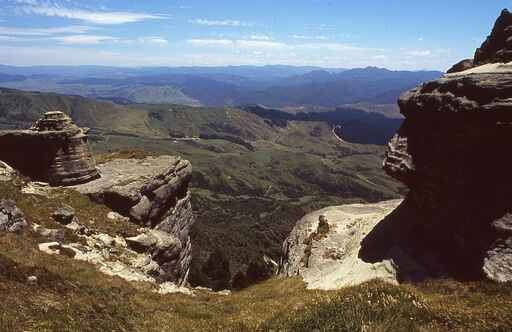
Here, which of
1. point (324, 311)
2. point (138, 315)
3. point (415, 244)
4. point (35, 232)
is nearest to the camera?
point (324, 311)

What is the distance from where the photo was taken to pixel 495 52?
43000mm

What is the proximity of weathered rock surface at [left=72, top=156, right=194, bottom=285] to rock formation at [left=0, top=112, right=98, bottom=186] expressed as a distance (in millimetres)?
2477

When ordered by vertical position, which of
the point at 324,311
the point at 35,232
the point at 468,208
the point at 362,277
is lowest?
the point at 362,277

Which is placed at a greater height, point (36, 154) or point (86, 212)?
point (36, 154)

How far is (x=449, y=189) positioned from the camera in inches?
1453

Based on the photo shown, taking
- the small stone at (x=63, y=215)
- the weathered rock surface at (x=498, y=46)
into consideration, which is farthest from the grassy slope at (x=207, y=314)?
the weathered rock surface at (x=498, y=46)

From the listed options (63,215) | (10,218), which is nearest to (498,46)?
(63,215)

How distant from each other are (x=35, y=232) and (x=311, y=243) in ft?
96.1

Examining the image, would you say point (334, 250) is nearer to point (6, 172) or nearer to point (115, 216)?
point (115, 216)

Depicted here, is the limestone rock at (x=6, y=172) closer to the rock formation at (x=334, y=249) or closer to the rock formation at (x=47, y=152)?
the rock formation at (x=47, y=152)

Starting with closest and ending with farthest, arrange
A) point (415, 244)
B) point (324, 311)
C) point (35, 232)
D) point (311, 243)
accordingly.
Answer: point (324, 311)
point (35, 232)
point (415, 244)
point (311, 243)

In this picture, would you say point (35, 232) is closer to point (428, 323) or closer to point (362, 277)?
point (362, 277)

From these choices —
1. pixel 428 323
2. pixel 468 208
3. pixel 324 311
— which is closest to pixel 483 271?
pixel 468 208

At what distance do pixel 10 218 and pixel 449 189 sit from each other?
35.0 meters
